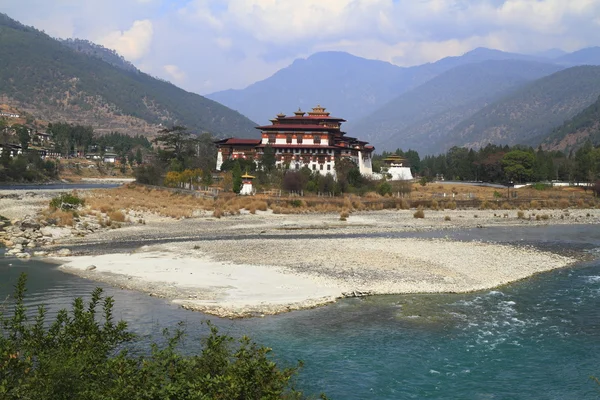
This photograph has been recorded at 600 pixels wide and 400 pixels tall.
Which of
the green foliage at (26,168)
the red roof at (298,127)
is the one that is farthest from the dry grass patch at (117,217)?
the green foliage at (26,168)

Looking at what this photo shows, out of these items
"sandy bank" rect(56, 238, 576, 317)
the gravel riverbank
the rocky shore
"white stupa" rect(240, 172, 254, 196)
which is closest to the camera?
"sandy bank" rect(56, 238, 576, 317)

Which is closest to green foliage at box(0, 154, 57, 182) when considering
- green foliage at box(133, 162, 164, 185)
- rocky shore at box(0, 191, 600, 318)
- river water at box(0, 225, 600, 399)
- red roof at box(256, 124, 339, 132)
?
green foliage at box(133, 162, 164, 185)

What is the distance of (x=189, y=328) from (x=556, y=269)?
69.3 ft

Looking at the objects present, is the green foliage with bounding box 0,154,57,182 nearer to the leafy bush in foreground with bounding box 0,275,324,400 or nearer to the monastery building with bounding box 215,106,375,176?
the monastery building with bounding box 215,106,375,176

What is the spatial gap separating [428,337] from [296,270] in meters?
10.8

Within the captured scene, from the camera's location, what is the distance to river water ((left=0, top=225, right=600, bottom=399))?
15164 mm

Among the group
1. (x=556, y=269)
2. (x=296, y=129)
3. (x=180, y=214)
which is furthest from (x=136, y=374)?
(x=296, y=129)

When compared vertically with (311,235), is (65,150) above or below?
above

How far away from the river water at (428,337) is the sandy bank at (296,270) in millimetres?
1186

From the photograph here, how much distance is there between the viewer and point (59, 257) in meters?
32.6

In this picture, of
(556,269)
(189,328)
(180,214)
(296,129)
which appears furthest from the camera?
(296,129)

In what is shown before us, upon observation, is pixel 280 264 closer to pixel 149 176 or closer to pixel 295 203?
pixel 295 203

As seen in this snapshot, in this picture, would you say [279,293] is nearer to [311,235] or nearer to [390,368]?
[390,368]

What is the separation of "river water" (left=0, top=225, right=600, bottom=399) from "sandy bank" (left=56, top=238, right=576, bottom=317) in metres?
1.19
